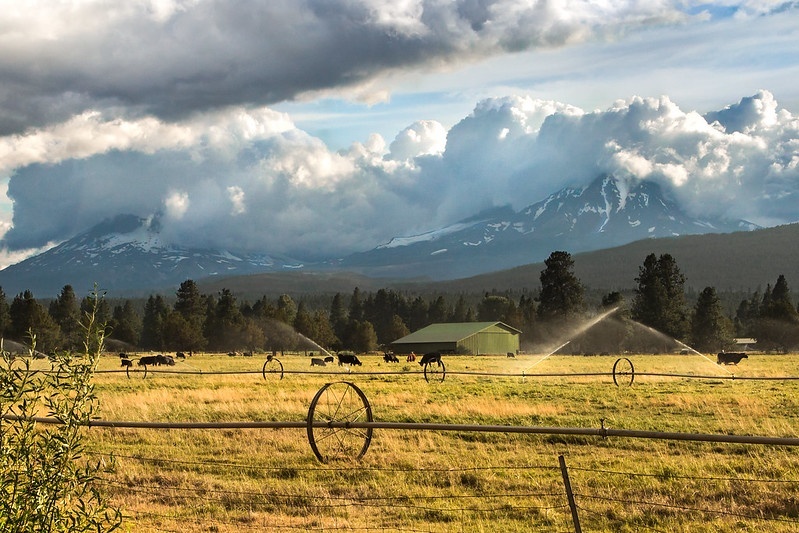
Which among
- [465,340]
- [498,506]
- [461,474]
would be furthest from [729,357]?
[498,506]

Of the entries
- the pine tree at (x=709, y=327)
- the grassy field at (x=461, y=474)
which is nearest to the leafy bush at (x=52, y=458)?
the grassy field at (x=461, y=474)

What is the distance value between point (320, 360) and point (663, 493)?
60729 mm

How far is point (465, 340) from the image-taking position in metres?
109

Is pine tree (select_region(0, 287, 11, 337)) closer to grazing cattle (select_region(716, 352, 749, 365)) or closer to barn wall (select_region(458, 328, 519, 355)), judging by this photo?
barn wall (select_region(458, 328, 519, 355))

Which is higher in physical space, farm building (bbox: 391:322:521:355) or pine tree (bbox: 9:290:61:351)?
pine tree (bbox: 9:290:61:351)

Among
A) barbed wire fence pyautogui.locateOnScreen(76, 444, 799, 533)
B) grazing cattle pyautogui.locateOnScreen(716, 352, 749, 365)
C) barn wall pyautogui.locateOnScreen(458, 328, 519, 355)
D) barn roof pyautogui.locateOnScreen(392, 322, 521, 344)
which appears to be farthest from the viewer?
barn roof pyautogui.locateOnScreen(392, 322, 521, 344)

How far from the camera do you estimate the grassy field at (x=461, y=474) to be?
1289 cm

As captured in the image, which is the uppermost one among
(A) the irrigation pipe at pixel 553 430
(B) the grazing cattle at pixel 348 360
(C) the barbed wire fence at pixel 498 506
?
(A) the irrigation pipe at pixel 553 430

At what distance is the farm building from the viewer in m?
108

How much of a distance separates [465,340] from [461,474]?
307 feet

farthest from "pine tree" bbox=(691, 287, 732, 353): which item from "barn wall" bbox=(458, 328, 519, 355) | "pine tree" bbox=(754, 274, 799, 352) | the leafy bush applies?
the leafy bush

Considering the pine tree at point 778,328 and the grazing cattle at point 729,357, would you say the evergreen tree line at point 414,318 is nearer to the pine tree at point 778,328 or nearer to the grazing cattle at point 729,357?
the pine tree at point 778,328

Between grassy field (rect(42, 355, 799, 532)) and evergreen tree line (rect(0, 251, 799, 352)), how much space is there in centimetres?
6675

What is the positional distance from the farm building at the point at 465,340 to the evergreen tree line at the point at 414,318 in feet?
17.6
